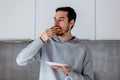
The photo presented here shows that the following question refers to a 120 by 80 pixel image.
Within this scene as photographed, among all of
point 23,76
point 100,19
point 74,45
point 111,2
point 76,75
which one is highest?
point 111,2

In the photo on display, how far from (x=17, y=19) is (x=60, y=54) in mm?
1212

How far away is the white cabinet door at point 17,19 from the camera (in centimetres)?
244

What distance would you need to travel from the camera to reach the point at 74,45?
1.41 m

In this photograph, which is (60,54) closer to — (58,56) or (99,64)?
(58,56)

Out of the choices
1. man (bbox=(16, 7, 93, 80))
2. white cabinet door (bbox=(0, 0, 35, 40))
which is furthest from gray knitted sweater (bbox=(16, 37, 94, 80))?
white cabinet door (bbox=(0, 0, 35, 40))

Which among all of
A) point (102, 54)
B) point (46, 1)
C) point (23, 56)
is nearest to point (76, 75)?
point (23, 56)

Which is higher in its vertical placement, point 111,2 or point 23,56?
point 111,2

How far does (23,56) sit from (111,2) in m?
1.25

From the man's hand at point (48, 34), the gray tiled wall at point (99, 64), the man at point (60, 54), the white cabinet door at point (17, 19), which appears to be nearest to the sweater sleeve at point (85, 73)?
the man at point (60, 54)

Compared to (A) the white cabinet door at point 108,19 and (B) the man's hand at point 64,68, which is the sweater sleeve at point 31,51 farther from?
(A) the white cabinet door at point 108,19

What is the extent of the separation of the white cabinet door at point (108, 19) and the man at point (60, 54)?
900 mm

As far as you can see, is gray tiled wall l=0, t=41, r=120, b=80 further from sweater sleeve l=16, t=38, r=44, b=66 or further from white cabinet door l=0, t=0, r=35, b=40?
sweater sleeve l=16, t=38, r=44, b=66

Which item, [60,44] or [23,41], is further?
[23,41]

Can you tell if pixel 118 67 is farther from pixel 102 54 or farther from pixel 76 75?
pixel 76 75
